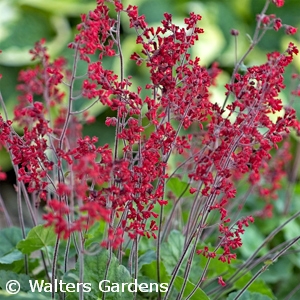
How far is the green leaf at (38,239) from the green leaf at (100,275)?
0.09 meters

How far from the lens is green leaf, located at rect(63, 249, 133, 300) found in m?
0.85

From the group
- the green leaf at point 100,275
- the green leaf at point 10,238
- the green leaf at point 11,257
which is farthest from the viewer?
the green leaf at point 10,238

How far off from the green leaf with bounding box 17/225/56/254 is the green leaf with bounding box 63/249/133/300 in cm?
9

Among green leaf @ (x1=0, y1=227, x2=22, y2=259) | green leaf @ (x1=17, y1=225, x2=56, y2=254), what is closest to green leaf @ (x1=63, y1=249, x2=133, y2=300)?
green leaf @ (x1=17, y1=225, x2=56, y2=254)

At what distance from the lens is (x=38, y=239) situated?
93cm

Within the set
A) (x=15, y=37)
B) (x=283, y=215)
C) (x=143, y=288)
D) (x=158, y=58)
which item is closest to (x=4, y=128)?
(x=158, y=58)

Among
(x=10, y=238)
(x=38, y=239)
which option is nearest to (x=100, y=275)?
(x=38, y=239)

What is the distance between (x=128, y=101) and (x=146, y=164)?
10 centimetres

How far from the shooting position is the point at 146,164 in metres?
0.74

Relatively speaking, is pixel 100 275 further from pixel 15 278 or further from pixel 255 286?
pixel 255 286

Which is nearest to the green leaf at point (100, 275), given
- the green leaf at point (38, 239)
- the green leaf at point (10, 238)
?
the green leaf at point (38, 239)

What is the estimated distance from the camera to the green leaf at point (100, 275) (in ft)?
2.80

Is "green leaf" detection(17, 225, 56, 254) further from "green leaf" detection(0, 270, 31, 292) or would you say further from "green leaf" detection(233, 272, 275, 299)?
"green leaf" detection(233, 272, 275, 299)

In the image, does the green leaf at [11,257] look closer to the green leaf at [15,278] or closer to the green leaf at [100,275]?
the green leaf at [15,278]
